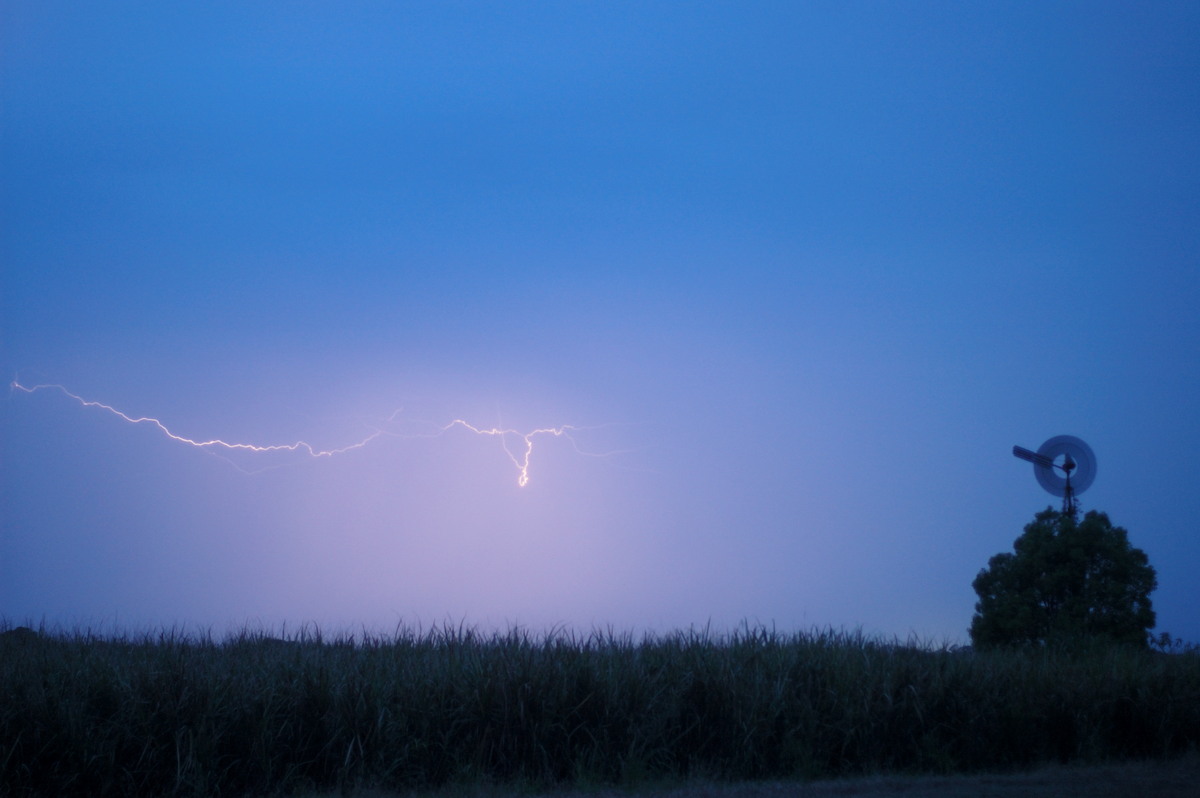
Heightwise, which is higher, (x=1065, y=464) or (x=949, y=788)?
(x=1065, y=464)

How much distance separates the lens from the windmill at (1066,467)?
84.2 feet

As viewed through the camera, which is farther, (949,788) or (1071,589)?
(1071,589)

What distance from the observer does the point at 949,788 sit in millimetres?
10141

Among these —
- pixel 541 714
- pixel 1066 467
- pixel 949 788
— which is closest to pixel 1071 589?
pixel 1066 467

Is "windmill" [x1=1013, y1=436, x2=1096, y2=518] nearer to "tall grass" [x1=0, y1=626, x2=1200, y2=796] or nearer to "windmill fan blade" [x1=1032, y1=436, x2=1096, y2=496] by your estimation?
"windmill fan blade" [x1=1032, y1=436, x2=1096, y2=496]

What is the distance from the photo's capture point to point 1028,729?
12938mm

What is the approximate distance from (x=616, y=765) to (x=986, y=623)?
47.5 feet

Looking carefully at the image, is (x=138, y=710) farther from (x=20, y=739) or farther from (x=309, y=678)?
(x=309, y=678)

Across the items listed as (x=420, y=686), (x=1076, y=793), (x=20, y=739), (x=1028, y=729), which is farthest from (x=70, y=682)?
(x=1028, y=729)

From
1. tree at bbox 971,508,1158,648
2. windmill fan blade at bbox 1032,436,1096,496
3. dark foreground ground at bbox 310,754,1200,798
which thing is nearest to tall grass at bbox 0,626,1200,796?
dark foreground ground at bbox 310,754,1200,798

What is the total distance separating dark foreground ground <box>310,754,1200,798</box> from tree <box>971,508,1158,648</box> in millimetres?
10336

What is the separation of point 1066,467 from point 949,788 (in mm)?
18757

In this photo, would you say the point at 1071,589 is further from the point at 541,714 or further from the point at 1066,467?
the point at 541,714

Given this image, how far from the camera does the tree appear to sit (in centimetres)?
2136
